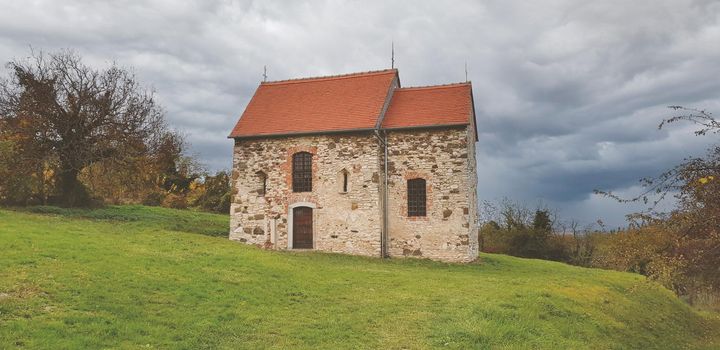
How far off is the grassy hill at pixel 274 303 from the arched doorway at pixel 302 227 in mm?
3782

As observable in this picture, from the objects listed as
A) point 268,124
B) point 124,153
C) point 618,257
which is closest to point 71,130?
point 124,153

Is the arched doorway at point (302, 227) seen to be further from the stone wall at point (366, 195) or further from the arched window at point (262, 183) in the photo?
the arched window at point (262, 183)

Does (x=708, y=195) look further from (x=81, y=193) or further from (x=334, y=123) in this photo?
(x=81, y=193)

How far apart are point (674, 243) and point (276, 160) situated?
18984 millimetres

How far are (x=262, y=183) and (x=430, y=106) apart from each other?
9.01 metres

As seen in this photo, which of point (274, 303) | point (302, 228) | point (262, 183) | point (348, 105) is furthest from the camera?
point (348, 105)

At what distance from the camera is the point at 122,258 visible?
14.6 m

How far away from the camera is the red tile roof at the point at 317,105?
82.9 feet

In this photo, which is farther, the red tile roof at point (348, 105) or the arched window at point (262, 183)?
the arched window at point (262, 183)

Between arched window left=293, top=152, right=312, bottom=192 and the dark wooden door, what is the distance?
1.02 metres

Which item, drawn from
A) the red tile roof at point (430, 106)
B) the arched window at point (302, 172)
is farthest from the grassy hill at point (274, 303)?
the red tile roof at point (430, 106)

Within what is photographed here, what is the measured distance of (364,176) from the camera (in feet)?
79.4

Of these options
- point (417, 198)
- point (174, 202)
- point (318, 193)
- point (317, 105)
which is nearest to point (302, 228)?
point (318, 193)

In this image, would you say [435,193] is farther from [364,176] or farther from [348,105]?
[348,105]
